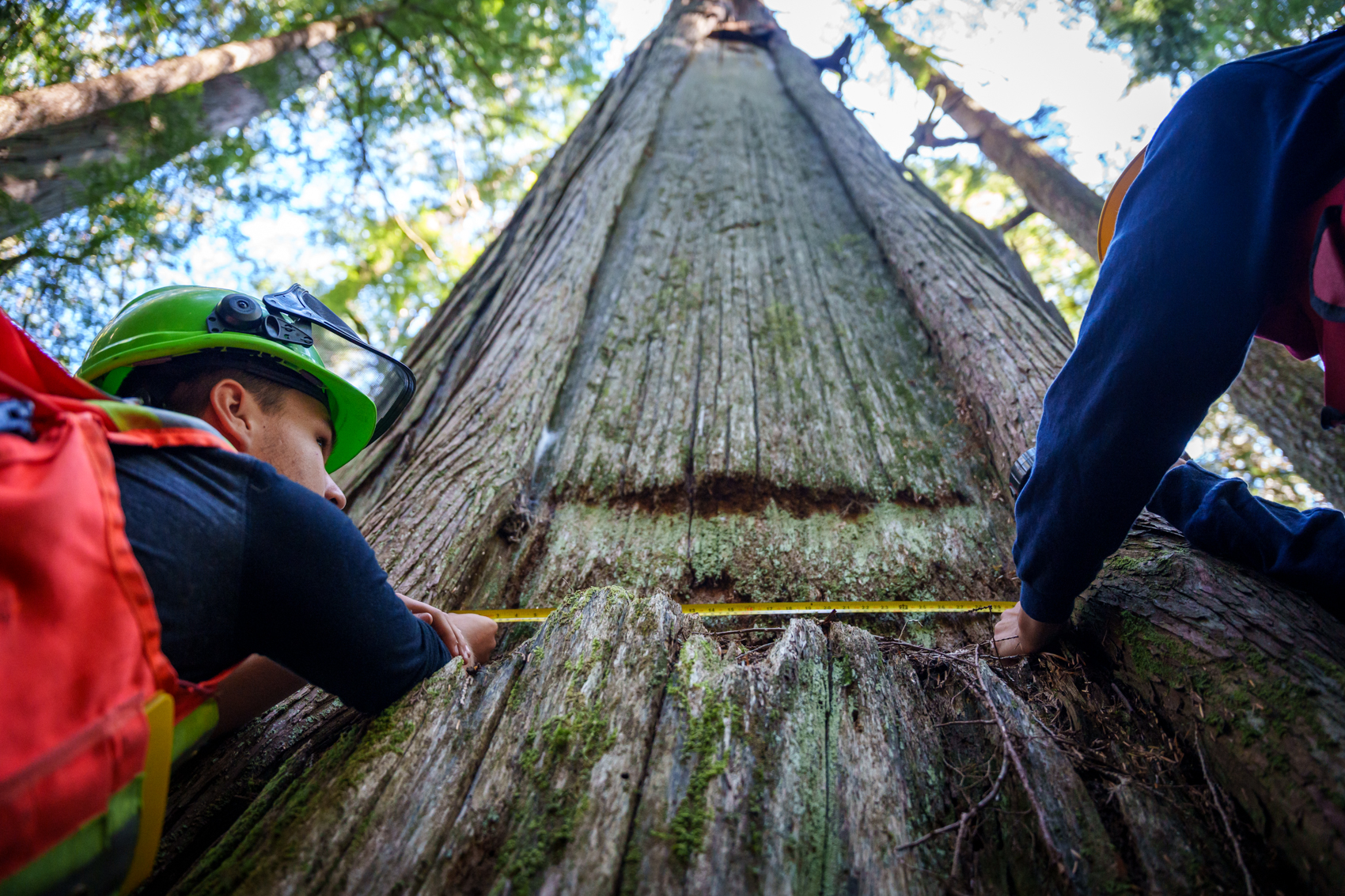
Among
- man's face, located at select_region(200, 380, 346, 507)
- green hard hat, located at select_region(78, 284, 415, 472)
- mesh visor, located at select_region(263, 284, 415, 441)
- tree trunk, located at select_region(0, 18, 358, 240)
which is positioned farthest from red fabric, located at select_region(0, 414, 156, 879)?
tree trunk, located at select_region(0, 18, 358, 240)

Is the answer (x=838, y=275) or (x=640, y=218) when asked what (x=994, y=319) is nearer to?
(x=838, y=275)

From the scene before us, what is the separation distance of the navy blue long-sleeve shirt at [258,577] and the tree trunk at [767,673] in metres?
0.12

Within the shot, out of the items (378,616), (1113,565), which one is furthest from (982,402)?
(378,616)

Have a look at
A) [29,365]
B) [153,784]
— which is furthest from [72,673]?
[29,365]

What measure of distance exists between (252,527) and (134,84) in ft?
15.5

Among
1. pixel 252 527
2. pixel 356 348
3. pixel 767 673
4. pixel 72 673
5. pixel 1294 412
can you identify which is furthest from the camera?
pixel 1294 412

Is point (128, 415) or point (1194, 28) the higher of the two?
point (1194, 28)

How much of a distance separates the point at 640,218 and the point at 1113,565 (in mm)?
2441

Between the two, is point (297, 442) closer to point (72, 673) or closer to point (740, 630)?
point (72, 673)

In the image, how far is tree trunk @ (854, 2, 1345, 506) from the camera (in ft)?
11.6

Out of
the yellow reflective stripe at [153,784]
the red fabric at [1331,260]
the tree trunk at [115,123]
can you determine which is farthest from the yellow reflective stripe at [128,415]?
the tree trunk at [115,123]

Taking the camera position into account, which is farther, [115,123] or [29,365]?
[115,123]

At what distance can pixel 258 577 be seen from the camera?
0.88 metres

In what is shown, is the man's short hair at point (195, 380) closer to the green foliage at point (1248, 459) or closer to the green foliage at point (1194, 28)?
the green foliage at point (1194, 28)
